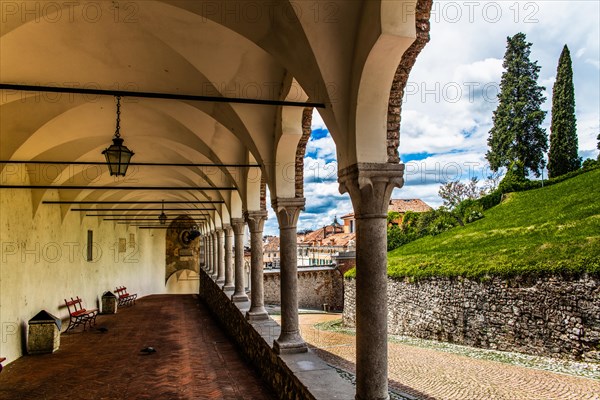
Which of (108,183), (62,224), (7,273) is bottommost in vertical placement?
(7,273)

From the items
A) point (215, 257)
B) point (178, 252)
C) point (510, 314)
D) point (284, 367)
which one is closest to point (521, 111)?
point (510, 314)

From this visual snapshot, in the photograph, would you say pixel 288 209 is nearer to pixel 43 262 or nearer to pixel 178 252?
pixel 43 262

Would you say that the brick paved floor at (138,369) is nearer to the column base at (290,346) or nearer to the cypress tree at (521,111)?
the column base at (290,346)

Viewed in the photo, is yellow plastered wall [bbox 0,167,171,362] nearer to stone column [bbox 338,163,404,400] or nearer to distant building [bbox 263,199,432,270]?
stone column [bbox 338,163,404,400]

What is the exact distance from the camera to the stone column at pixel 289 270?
600 centimetres

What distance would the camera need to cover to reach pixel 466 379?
12.1 m

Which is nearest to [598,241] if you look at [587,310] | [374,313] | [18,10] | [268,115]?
[587,310]

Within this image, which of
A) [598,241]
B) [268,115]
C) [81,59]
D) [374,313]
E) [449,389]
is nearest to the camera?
[374,313]

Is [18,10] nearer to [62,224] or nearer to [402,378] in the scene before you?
[62,224]

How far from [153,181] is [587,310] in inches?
601

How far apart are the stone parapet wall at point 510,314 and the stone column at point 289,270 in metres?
11.0

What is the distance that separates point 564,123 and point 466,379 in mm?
23697

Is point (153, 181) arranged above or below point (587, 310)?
above

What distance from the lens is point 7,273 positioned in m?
9.11
